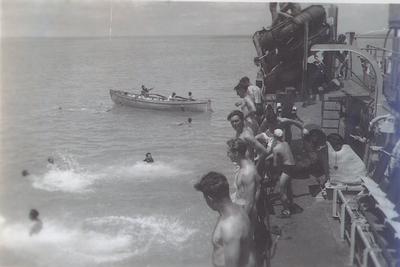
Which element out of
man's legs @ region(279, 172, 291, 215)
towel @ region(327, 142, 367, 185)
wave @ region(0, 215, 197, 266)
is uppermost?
towel @ region(327, 142, 367, 185)

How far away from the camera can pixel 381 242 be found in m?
2.43

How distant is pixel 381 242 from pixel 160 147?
1270 centimetres

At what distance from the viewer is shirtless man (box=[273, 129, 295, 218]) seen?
141 inches

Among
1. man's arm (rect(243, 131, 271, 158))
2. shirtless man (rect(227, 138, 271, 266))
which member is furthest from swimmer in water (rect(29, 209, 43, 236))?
shirtless man (rect(227, 138, 271, 266))

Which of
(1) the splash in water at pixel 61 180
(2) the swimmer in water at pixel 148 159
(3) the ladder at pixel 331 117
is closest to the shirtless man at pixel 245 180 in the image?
(3) the ladder at pixel 331 117

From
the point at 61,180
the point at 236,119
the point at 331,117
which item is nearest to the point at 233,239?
the point at 236,119

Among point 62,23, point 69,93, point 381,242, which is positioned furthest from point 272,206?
point 69,93

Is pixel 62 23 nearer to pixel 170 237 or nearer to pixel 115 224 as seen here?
pixel 170 237

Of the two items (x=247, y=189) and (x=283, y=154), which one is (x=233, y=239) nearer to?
(x=247, y=189)

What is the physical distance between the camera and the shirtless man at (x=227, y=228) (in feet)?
6.24

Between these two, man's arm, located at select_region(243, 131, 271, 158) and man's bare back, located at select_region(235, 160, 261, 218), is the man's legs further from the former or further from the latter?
man's bare back, located at select_region(235, 160, 261, 218)

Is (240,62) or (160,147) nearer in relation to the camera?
(160,147)

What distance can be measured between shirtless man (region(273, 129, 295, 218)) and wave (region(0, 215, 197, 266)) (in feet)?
11.2

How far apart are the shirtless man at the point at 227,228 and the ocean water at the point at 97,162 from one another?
81.4 inches
